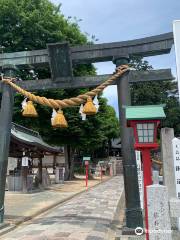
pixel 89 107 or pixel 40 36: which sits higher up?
pixel 40 36

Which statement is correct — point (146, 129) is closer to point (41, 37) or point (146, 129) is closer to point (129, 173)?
point (129, 173)

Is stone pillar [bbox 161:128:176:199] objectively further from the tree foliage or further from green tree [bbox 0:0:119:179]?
the tree foliage

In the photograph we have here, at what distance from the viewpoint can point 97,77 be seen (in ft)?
33.2

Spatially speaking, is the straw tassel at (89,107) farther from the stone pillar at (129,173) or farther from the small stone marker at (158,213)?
the small stone marker at (158,213)

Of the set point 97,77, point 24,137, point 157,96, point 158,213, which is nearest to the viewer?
point 158,213

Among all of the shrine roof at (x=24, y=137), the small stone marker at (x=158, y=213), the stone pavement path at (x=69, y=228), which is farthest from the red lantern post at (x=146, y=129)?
the shrine roof at (x=24, y=137)

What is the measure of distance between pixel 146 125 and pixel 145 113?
0.80 feet

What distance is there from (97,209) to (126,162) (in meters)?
5.14

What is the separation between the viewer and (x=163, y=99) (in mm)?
42312

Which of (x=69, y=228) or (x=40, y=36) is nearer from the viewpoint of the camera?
(x=69, y=228)

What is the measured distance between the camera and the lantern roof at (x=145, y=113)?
21.8 feet

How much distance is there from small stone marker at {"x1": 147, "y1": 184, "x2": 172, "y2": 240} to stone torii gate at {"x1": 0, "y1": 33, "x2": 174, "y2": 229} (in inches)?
131

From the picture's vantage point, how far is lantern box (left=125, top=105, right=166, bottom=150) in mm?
6602

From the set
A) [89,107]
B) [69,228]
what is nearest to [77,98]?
[89,107]
